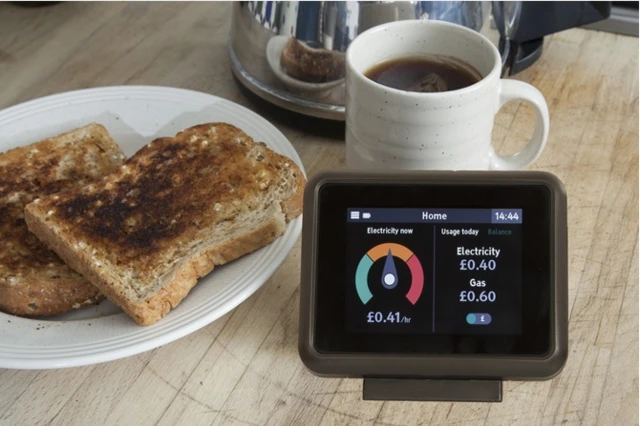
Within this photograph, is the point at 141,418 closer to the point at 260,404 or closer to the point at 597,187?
the point at 260,404

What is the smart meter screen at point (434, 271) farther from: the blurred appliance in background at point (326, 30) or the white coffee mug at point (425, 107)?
the blurred appliance in background at point (326, 30)

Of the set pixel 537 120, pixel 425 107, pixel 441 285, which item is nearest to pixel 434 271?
pixel 441 285

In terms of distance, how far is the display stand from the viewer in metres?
0.60

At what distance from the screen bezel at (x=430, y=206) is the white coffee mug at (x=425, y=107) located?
0.32ft

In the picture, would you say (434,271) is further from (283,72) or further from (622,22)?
(622,22)

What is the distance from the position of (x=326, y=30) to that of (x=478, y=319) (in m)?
0.41

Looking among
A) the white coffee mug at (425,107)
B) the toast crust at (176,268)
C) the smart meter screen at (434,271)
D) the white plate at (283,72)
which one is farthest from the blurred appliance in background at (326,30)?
the smart meter screen at (434,271)

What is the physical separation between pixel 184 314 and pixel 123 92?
372 mm

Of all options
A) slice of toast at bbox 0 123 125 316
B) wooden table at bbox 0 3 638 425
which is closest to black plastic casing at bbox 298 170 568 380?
wooden table at bbox 0 3 638 425

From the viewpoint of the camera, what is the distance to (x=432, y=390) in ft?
1.98

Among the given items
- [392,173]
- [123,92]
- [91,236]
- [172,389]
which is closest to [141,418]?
[172,389]

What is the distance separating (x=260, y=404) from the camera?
0.68 metres

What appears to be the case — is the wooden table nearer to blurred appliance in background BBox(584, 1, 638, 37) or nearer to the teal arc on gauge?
blurred appliance in background BBox(584, 1, 638, 37)

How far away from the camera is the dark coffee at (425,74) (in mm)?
724
